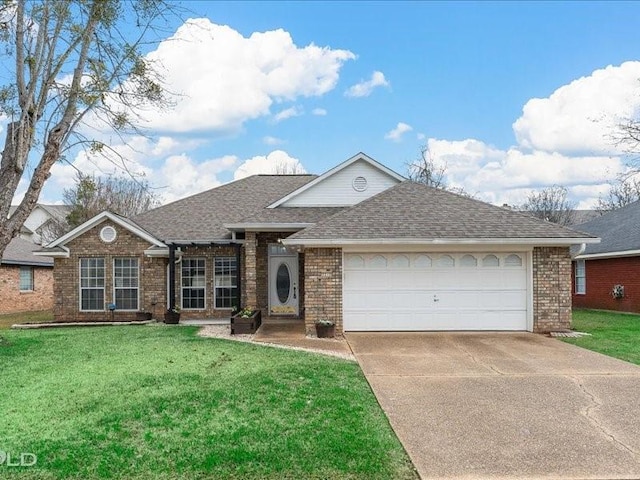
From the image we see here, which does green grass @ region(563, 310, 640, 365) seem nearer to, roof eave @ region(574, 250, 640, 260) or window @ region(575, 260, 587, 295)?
roof eave @ region(574, 250, 640, 260)

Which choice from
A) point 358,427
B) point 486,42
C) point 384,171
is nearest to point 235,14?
point 384,171

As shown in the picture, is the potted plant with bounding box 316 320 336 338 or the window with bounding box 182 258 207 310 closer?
the potted plant with bounding box 316 320 336 338

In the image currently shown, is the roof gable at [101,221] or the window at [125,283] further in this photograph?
the window at [125,283]

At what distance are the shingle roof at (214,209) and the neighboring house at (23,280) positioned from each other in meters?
9.00

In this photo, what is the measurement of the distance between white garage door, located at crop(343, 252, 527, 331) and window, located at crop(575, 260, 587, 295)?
1135 cm

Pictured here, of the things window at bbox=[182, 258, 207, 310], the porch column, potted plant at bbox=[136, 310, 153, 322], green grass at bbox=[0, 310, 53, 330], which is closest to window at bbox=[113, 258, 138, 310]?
potted plant at bbox=[136, 310, 153, 322]

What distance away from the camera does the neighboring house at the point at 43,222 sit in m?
42.6

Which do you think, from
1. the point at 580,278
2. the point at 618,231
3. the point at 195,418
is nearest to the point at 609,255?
the point at 618,231

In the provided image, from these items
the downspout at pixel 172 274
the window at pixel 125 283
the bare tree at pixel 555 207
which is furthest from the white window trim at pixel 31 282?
the bare tree at pixel 555 207

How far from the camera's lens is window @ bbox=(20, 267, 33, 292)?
25062mm

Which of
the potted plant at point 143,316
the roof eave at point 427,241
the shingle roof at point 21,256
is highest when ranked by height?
the roof eave at point 427,241

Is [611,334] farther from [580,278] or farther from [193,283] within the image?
[193,283]

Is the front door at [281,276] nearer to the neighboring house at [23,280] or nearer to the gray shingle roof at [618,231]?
the gray shingle roof at [618,231]

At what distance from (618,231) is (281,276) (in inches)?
583
